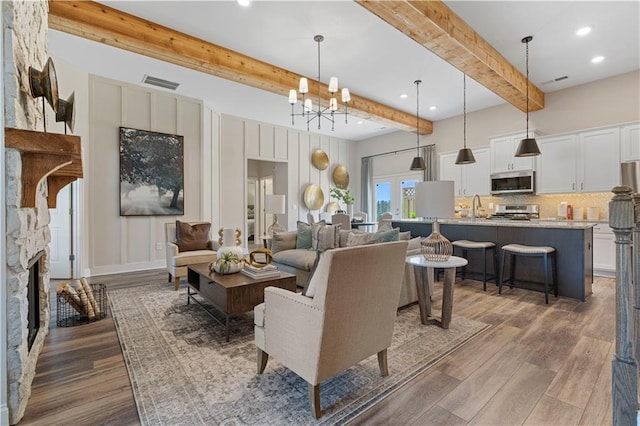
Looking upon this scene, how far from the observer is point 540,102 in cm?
568

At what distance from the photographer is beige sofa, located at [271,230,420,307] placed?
3.49 metres

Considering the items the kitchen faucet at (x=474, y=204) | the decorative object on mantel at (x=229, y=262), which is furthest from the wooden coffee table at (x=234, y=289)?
the kitchen faucet at (x=474, y=204)

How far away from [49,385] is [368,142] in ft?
28.7

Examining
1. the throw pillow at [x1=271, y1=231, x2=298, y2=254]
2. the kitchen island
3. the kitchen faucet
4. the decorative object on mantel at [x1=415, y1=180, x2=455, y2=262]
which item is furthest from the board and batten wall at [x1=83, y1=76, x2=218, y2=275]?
the kitchen faucet

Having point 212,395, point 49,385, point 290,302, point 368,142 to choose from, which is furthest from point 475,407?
point 368,142

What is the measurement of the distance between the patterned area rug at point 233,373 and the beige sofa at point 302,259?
1.27 feet

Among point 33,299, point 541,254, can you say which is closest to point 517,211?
point 541,254

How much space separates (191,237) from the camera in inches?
180

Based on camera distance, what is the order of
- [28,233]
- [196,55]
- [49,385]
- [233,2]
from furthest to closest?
[196,55] → [233,2] → [49,385] → [28,233]

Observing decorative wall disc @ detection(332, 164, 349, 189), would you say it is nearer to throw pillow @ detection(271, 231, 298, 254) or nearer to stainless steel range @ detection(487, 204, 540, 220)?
stainless steel range @ detection(487, 204, 540, 220)

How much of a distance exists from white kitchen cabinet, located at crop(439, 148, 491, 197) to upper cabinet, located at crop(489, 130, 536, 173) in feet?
0.80

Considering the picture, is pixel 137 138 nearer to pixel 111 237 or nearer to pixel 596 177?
pixel 111 237

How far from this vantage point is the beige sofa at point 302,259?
137 inches

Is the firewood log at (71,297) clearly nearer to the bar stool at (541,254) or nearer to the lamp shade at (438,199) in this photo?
the lamp shade at (438,199)
